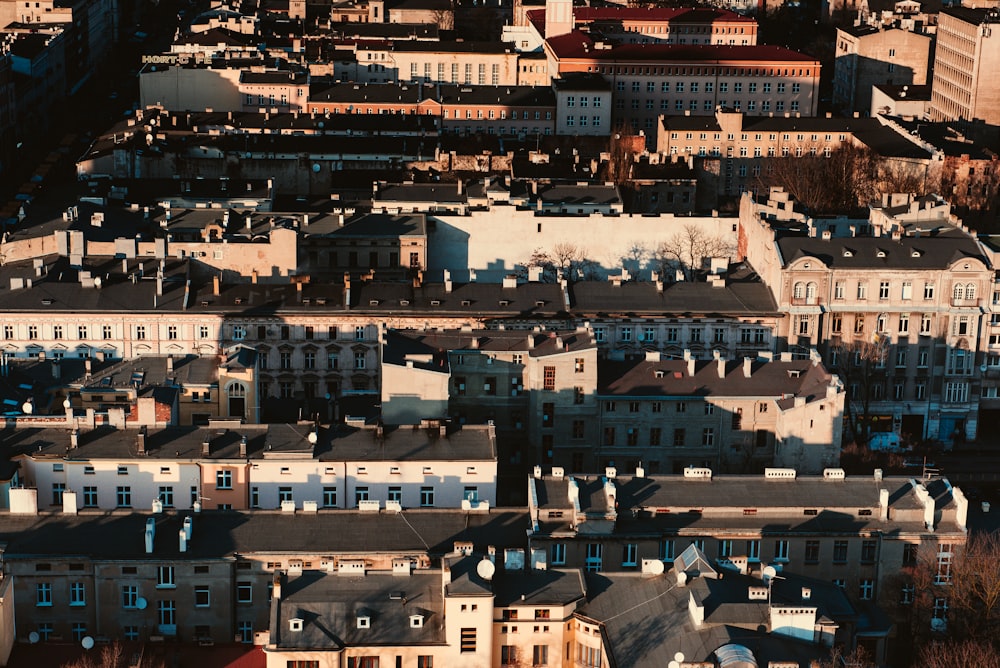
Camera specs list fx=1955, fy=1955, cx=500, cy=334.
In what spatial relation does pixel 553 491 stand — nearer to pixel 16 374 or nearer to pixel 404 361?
pixel 404 361

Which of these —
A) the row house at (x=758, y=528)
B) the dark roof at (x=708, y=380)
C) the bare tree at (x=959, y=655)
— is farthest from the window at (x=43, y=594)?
the bare tree at (x=959, y=655)

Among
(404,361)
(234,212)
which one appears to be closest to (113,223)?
(234,212)

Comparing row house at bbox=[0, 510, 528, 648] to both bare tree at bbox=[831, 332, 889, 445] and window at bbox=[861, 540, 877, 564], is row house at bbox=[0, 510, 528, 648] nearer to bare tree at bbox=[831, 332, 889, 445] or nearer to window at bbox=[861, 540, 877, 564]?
window at bbox=[861, 540, 877, 564]

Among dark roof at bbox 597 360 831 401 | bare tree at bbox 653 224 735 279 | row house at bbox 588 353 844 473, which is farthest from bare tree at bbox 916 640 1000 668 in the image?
bare tree at bbox 653 224 735 279

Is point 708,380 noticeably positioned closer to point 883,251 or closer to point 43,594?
point 883,251

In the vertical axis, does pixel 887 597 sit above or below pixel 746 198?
below
